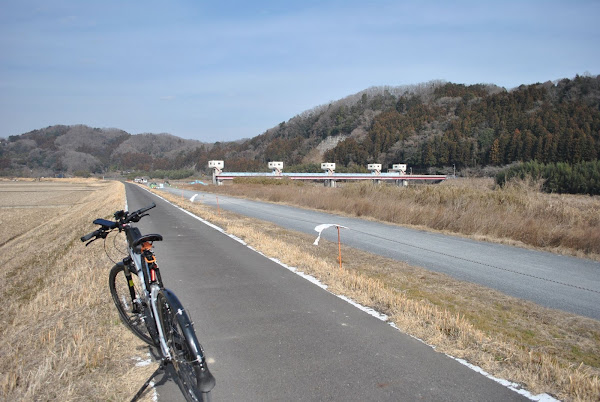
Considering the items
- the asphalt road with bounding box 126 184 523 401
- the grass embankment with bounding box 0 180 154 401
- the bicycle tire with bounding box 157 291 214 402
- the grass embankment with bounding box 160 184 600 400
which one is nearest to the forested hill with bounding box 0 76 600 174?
the grass embankment with bounding box 160 184 600 400

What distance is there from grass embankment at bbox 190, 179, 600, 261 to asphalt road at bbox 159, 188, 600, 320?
52.6 inches

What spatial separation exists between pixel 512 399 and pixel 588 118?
81.5m

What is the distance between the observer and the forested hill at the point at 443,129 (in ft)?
233

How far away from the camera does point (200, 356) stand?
3307 millimetres

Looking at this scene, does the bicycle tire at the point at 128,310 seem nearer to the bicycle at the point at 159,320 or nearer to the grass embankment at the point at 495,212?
the bicycle at the point at 159,320

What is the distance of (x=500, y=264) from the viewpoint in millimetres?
10219

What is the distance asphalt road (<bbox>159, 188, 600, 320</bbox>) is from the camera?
7.62 m

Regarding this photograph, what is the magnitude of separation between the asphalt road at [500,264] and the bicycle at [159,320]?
6042 mm

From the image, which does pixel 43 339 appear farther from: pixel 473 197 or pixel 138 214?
pixel 473 197

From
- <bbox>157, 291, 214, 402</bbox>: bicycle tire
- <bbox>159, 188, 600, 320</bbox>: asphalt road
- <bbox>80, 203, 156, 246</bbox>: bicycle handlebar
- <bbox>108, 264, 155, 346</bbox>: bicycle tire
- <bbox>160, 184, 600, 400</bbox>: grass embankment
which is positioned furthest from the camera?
<bbox>159, 188, 600, 320</bbox>: asphalt road

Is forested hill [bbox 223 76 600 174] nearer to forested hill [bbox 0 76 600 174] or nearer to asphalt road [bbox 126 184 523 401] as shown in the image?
forested hill [bbox 0 76 600 174]

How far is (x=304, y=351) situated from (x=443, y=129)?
384ft

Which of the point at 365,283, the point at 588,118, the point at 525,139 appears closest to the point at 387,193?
the point at 365,283

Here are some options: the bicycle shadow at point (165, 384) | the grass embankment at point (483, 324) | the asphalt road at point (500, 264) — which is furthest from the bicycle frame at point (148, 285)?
the asphalt road at point (500, 264)
